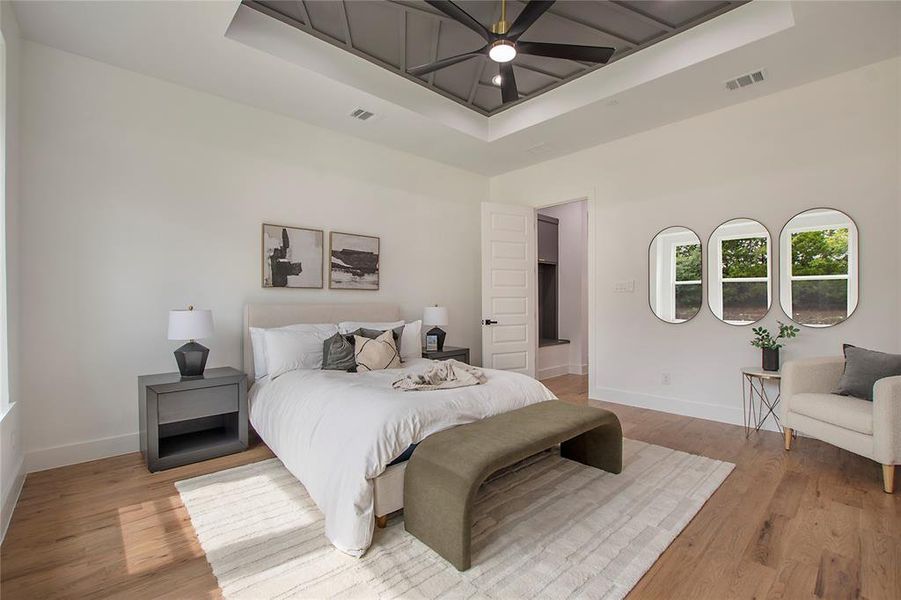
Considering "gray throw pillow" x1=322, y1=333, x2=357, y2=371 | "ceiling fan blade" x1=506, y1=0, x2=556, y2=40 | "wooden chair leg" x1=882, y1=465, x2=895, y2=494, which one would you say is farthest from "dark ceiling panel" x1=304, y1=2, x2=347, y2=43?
"wooden chair leg" x1=882, y1=465, x2=895, y2=494

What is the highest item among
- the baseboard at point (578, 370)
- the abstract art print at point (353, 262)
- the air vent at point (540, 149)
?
the air vent at point (540, 149)

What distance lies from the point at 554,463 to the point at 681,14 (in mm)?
3441

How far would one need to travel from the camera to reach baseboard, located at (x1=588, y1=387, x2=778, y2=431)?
395 centimetres

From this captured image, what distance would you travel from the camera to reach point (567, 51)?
2760mm

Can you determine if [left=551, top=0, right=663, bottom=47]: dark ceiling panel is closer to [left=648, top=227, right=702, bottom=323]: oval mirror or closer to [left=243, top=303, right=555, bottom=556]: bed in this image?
[left=648, top=227, right=702, bottom=323]: oval mirror

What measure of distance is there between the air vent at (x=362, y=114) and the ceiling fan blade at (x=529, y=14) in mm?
1825

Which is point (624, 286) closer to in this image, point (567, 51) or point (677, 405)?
point (677, 405)

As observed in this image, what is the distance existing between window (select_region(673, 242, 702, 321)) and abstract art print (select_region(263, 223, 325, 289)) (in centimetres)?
370

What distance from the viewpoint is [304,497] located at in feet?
8.29

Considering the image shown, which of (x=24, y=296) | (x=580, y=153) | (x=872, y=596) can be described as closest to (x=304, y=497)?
(x=24, y=296)

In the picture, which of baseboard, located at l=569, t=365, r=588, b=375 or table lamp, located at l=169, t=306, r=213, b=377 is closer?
table lamp, located at l=169, t=306, r=213, b=377

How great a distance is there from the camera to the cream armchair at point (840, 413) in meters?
2.47

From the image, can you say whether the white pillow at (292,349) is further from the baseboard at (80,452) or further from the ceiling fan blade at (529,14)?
the ceiling fan blade at (529,14)

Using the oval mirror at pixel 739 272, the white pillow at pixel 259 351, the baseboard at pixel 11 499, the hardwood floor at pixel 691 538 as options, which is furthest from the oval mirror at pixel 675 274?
the baseboard at pixel 11 499
